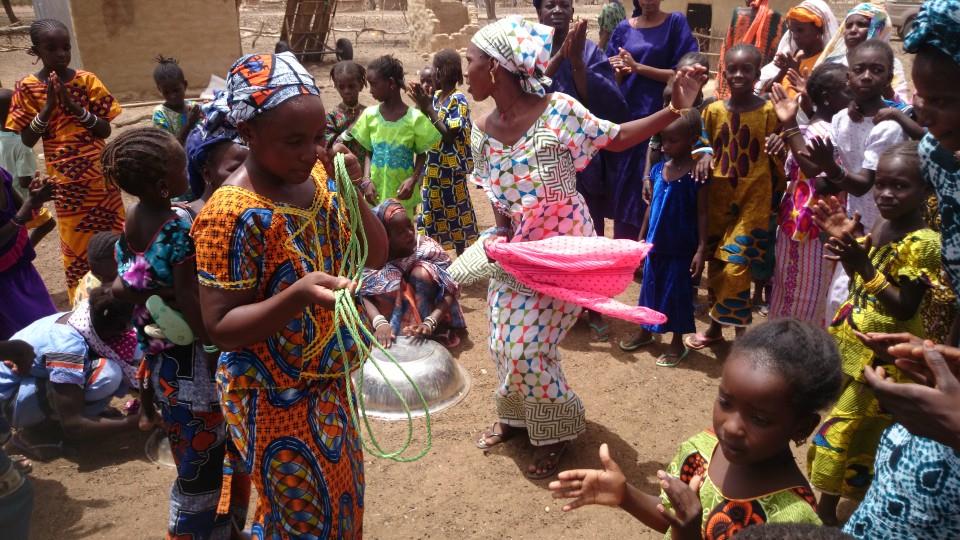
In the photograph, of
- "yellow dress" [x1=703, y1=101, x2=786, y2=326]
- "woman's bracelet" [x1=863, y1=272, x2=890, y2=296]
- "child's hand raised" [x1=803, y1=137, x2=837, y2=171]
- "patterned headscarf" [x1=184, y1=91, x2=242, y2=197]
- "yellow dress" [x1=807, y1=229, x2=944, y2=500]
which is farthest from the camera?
"yellow dress" [x1=703, y1=101, x2=786, y2=326]

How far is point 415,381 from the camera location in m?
4.63

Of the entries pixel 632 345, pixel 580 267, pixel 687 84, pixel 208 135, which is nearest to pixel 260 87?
pixel 208 135

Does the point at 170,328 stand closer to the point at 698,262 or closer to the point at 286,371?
the point at 286,371

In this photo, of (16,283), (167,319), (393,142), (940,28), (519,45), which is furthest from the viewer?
(393,142)

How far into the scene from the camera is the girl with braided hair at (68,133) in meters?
5.39

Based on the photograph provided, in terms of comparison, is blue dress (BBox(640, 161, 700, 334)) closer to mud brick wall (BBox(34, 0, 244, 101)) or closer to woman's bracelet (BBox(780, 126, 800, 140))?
woman's bracelet (BBox(780, 126, 800, 140))

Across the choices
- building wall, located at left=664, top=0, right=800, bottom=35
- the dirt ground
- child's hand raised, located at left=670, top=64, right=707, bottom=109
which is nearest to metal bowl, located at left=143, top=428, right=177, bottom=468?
the dirt ground

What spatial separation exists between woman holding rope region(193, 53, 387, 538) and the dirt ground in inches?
51.2

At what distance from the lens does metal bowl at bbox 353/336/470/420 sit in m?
4.62

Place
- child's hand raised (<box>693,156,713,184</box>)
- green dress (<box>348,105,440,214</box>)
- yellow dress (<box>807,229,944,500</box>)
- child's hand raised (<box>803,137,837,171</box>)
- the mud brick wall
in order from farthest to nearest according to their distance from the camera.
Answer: the mud brick wall < green dress (<box>348,105,440,214</box>) < child's hand raised (<box>693,156,713,184</box>) < child's hand raised (<box>803,137,837,171</box>) < yellow dress (<box>807,229,944,500</box>)

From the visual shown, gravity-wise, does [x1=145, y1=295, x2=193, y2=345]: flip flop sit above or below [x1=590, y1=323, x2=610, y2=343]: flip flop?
above

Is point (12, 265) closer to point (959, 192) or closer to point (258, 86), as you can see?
point (258, 86)

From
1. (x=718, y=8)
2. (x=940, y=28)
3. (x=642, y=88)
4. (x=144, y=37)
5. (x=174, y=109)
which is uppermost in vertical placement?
(x=940, y=28)

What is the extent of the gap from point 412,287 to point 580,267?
219 centimetres
